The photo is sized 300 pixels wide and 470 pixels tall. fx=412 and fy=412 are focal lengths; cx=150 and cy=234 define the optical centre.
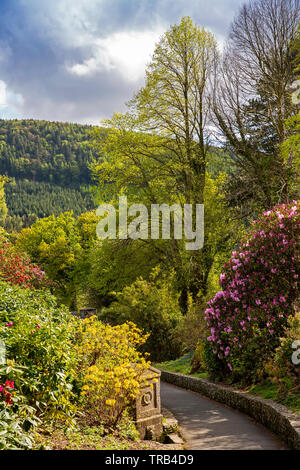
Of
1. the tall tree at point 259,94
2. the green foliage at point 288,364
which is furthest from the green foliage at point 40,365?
the tall tree at point 259,94

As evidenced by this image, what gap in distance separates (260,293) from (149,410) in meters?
3.75

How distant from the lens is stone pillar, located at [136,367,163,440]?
20.1ft

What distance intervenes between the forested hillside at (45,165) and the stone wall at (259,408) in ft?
376

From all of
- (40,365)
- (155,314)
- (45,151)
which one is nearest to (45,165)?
(45,151)

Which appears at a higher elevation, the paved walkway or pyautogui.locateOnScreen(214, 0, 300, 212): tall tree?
pyautogui.locateOnScreen(214, 0, 300, 212): tall tree

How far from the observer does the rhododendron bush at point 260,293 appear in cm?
840

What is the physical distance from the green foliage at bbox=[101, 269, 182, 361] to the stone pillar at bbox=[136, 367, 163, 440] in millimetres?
9255

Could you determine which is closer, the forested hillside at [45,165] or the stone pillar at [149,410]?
the stone pillar at [149,410]

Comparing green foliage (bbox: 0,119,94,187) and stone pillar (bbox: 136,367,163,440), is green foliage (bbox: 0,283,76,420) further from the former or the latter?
green foliage (bbox: 0,119,94,187)

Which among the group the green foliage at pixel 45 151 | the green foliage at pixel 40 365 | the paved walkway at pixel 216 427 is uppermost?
the green foliage at pixel 45 151

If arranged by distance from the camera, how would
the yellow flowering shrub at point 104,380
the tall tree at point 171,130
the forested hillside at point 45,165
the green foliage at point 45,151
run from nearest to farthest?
the yellow flowering shrub at point 104,380, the tall tree at point 171,130, the forested hillside at point 45,165, the green foliage at point 45,151

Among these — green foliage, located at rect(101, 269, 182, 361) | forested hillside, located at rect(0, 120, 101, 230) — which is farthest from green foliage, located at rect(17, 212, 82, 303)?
forested hillside, located at rect(0, 120, 101, 230)

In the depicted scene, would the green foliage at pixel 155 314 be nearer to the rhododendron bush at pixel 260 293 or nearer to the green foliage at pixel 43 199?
the rhododendron bush at pixel 260 293
